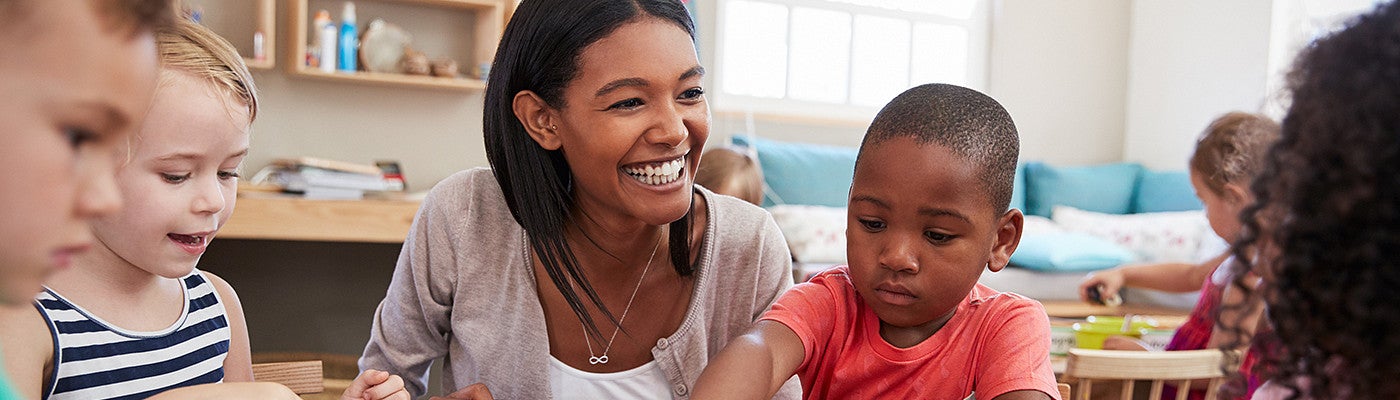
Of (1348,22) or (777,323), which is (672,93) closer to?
(777,323)

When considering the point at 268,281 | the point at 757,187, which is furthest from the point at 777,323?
the point at 268,281

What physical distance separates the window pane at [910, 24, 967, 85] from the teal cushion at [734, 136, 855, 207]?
2.91 feet

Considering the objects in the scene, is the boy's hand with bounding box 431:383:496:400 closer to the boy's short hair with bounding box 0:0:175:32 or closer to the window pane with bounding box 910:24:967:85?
the boy's short hair with bounding box 0:0:175:32

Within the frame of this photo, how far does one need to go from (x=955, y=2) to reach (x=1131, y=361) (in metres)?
3.75

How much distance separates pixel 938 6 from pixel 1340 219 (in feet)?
15.0

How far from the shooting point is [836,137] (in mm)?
4719

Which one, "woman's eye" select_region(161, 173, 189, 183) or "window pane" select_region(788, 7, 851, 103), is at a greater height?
"window pane" select_region(788, 7, 851, 103)

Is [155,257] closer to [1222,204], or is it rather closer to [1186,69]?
[1222,204]

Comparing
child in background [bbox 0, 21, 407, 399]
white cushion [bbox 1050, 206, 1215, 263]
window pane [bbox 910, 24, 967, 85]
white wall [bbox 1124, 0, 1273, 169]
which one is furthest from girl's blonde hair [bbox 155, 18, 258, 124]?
white wall [bbox 1124, 0, 1273, 169]

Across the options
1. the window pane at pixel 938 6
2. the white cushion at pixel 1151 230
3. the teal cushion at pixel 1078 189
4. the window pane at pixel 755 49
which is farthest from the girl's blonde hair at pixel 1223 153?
the window pane at pixel 938 6

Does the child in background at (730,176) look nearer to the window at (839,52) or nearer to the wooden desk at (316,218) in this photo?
the wooden desk at (316,218)

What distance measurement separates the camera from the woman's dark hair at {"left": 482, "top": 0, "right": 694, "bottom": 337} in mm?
1226

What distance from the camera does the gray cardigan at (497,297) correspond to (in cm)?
132

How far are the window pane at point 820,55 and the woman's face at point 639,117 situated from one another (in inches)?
137
